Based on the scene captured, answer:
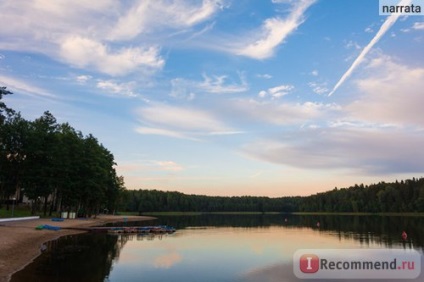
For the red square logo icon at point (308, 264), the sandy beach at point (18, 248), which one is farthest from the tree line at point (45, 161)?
the red square logo icon at point (308, 264)

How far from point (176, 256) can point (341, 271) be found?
1968 cm

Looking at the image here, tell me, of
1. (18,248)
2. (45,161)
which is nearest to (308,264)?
(18,248)

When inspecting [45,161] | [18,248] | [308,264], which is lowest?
[308,264]

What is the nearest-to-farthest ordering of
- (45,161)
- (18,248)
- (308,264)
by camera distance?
(308,264) < (18,248) < (45,161)

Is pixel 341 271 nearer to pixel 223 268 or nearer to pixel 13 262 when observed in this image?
pixel 223 268

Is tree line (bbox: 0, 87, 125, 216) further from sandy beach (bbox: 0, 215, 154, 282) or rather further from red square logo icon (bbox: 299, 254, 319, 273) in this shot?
red square logo icon (bbox: 299, 254, 319, 273)

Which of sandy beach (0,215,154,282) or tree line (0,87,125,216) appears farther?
tree line (0,87,125,216)

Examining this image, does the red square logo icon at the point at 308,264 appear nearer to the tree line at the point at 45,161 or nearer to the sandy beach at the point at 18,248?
the sandy beach at the point at 18,248

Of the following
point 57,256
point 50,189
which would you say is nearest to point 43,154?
point 50,189

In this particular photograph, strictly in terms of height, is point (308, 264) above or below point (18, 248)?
below

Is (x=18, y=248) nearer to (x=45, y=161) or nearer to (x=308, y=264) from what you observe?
(x=308, y=264)

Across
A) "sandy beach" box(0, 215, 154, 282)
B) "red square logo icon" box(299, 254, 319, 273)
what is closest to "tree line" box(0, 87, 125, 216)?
"sandy beach" box(0, 215, 154, 282)

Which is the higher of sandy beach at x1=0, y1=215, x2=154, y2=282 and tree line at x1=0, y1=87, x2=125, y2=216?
tree line at x1=0, y1=87, x2=125, y2=216

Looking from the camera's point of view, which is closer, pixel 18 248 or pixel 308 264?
pixel 308 264
